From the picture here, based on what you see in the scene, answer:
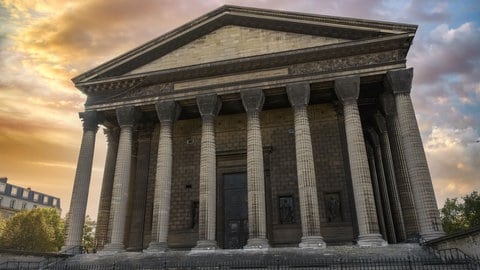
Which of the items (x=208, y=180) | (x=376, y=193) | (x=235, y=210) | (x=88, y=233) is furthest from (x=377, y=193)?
(x=88, y=233)

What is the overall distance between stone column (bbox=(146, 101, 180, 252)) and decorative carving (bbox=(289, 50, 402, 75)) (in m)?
7.27

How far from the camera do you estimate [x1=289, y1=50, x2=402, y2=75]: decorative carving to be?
18625 mm

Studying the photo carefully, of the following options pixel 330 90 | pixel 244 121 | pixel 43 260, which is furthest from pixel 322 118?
pixel 43 260

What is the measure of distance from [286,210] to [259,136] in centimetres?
494

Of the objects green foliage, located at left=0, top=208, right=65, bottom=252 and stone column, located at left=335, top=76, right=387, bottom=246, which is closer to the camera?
stone column, located at left=335, top=76, right=387, bottom=246

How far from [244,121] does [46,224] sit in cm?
3258

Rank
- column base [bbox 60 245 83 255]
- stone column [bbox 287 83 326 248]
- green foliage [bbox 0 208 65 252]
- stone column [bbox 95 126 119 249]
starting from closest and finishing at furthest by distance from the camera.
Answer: stone column [bbox 287 83 326 248] < column base [bbox 60 245 83 255] < stone column [bbox 95 126 119 249] < green foliage [bbox 0 208 65 252]

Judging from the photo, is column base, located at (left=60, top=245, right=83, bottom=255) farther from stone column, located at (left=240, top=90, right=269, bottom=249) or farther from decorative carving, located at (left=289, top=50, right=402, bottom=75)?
decorative carving, located at (left=289, top=50, right=402, bottom=75)

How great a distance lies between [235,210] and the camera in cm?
2195

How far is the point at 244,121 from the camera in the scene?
23609 mm

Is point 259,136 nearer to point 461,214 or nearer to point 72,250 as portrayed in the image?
point 72,250

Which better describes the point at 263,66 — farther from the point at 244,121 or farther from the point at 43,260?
the point at 43,260

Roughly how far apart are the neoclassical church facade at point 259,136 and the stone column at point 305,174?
0.05 metres

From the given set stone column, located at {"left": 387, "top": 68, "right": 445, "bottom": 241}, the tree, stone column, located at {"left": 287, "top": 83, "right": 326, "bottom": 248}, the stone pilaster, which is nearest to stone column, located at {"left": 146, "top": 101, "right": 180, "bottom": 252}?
the stone pilaster
